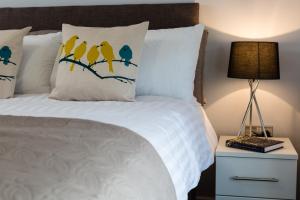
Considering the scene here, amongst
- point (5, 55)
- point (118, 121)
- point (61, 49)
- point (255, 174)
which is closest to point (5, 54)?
point (5, 55)

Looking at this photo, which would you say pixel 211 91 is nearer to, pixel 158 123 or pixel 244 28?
pixel 244 28

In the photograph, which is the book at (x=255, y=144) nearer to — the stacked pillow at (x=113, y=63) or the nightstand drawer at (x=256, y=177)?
the nightstand drawer at (x=256, y=177)

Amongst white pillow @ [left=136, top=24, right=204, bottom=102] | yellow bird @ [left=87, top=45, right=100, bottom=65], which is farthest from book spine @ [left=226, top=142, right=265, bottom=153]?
yellow bird @ [left=87, top=45, right=100, bottom=65]

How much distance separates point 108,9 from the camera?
8.82 feet

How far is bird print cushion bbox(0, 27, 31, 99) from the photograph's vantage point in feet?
7.56

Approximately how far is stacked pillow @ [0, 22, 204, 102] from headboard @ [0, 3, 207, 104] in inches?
7.4

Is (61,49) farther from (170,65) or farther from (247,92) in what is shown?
(247,92)

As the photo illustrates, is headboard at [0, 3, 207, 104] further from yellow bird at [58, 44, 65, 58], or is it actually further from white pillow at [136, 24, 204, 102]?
yellow bird at [58, 44, 65, 58]

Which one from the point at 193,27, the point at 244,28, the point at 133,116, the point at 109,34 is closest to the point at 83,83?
the point at 109,34

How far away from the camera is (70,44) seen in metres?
2.26

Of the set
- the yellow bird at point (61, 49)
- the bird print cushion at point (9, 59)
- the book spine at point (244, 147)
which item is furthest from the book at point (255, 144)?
the bird print cushion at point (9, 59)

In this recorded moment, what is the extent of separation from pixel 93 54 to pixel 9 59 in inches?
19.0

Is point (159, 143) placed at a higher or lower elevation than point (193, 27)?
lower

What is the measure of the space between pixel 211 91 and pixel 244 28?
15.8 inches
